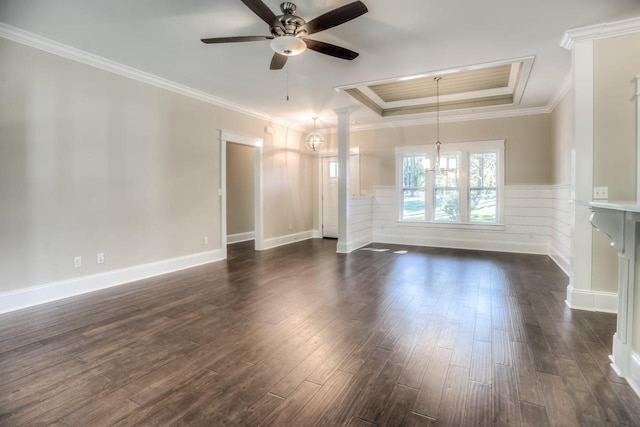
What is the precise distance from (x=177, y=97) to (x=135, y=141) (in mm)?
1035

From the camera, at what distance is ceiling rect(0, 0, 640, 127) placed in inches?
109

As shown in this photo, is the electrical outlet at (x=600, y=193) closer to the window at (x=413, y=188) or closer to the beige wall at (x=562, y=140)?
the beige wall at (x=562, y=140)

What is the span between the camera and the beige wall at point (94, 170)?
10.6 ft

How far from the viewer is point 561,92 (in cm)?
488

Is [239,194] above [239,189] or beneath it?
beneath

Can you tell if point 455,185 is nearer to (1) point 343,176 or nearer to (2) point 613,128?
(1) point 343,176

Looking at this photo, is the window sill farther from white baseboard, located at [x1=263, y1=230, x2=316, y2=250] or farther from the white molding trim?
white baseboard, located at [x1=263, y1=230, x2=316, y2=250]

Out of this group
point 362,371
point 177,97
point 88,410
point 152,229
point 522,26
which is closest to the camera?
point 88,410

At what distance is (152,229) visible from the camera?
4.48m

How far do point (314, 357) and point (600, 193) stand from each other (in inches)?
126

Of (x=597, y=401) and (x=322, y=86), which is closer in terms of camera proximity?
(x=597, y=401)

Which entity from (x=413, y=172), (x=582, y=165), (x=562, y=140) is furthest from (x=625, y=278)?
(x=413, y=172)

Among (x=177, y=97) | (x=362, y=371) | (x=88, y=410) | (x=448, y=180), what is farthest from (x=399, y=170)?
(x=88, y=410)

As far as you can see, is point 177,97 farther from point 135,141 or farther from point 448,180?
point 448,180
